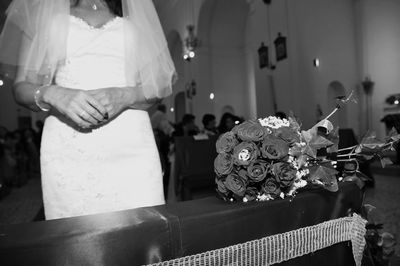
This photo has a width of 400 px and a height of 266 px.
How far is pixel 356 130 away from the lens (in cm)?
984

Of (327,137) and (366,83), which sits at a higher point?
(366,83)

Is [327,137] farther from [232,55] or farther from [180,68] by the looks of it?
[180,68]

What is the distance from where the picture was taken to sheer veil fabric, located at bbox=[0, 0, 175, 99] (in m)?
A: 1.34

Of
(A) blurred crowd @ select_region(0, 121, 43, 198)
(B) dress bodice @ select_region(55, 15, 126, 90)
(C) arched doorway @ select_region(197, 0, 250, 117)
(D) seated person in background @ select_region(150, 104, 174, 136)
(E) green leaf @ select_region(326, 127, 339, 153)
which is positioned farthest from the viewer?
(C) arched doorway @ select_region(197, 0, 250, 117)

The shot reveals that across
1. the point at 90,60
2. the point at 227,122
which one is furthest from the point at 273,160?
the point at 227,122

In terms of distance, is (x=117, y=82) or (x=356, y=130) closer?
(x=117, y=82)

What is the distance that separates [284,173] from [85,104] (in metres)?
0.75

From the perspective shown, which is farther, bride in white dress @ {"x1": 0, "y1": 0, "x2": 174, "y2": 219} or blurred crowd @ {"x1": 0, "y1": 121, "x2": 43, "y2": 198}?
blurred crowd @ {"x1": 0, "y1": 121, "x2": 43, "y2": 198}

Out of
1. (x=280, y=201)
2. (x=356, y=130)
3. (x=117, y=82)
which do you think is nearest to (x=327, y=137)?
(x=280, y=201)

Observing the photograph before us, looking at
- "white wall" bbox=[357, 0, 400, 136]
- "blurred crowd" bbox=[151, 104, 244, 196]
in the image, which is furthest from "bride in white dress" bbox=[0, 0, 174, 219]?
"white wall" bbox=[357, 0, 400, 136]

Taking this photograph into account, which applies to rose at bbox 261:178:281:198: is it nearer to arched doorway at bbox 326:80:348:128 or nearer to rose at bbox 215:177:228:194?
rose at bbox 215:177:228:194

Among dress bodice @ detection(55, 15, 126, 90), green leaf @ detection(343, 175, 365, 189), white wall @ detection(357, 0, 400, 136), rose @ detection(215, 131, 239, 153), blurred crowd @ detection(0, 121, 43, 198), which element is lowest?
blurred crowd @ detection(0, 121, 43, 198)

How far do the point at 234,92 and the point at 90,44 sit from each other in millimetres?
13115

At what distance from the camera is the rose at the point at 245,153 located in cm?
108
